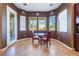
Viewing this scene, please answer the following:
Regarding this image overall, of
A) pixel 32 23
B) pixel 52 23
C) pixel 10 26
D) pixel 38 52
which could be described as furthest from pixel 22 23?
pixel 38 52

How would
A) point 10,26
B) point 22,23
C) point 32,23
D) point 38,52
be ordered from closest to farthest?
point 38,52 → point 10,26 → point 22,23 → point 32,23

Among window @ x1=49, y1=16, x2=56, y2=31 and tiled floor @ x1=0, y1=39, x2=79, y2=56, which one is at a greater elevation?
window @ x1=49, y1=16, x2=56, y2=31

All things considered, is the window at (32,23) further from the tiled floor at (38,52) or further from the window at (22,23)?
the tiled floor at (38,52)

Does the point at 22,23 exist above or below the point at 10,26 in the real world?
above

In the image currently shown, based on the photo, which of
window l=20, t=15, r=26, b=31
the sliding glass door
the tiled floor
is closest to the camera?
the tiled floor

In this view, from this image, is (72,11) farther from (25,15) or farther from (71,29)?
(25,15)

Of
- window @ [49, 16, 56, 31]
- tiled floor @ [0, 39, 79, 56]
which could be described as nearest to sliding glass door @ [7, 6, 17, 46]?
tiled floor @ [0, 39, 79, 56]

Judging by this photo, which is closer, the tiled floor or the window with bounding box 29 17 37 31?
the tiled floor

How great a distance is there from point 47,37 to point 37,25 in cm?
173

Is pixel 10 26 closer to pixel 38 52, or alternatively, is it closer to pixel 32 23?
pixel 38 52

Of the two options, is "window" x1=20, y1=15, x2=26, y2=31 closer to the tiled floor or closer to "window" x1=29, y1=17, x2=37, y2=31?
"window" x1=29, y1=17, x2=37, y2=31

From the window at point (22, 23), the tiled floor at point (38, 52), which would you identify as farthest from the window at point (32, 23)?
the tiled floor at point (38, 52)

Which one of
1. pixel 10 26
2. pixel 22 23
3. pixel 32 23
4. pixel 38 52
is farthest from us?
pixel 32 23

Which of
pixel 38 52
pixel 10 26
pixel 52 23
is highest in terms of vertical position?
pixel 52 23
